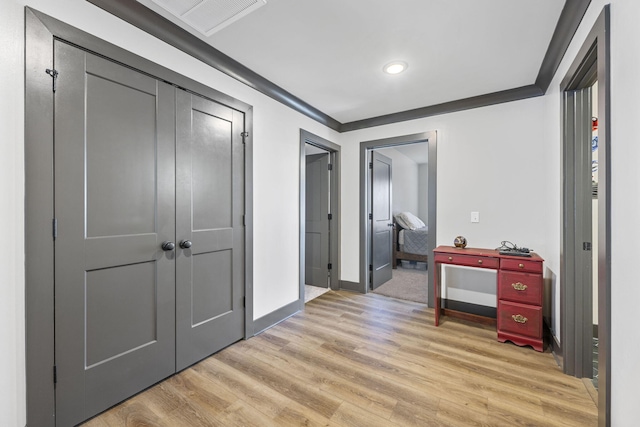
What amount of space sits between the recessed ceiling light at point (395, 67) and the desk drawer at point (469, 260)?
6.05ft

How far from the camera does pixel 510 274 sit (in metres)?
2.50

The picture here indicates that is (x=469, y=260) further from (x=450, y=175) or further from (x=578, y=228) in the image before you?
(x=450, y=175)

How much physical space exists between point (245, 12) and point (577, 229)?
266cm

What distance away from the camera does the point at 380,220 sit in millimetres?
4344

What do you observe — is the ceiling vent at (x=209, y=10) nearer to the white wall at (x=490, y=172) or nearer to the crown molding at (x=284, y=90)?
the crown molding at (x=284, y=90)

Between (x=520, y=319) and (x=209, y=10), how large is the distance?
3.35 meters

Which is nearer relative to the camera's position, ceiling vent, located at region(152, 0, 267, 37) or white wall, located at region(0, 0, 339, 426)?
white wall, located at region(0, 0, 339, 426)

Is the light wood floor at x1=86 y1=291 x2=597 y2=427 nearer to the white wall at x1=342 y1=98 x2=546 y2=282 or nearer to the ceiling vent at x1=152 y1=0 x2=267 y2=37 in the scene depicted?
the white wall at x1=342 y1=98 x2=546 y2=282

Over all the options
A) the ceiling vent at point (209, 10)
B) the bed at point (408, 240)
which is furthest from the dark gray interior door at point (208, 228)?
the bed at point (408, 240)

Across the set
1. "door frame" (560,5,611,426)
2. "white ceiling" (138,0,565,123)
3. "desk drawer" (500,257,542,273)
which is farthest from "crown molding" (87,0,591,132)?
"desk drawer" (500,257,542,273)

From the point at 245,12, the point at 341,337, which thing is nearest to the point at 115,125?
the point at 245,12

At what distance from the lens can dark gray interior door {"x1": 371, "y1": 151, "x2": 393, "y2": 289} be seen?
411 centimetres

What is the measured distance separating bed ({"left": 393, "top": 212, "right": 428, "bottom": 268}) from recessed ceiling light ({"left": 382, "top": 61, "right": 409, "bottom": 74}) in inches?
136

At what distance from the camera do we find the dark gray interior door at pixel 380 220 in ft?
13.5
